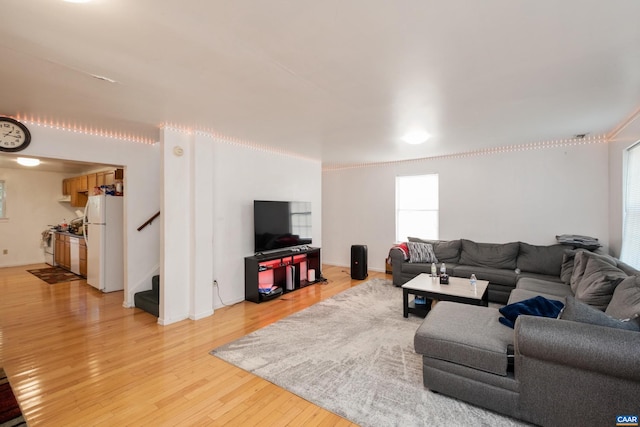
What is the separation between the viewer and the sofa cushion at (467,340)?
1.92m

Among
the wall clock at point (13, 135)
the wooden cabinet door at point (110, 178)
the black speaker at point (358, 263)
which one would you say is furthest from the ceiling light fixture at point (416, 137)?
the wooden cabinet door at point (110, 178)

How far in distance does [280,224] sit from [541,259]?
4.05 m

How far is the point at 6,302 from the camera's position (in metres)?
4.25

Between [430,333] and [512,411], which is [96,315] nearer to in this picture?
[430,333]

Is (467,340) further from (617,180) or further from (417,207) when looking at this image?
(417,207)

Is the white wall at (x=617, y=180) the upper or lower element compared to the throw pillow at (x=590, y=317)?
upper

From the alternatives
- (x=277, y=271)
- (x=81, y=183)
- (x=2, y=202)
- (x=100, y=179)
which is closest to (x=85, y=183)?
(x=81, y=183)

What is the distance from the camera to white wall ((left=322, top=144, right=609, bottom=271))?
4.38 metres

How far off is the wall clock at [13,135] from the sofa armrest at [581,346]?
4.81m

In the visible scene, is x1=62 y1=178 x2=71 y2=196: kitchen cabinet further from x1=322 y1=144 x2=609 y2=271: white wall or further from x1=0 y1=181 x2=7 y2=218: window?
x1=322 y1=144 x2=609 y2=271: white wall

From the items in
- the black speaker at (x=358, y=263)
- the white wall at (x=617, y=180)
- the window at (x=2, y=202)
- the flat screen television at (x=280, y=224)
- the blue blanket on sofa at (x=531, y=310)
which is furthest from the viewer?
the window at (x=2, y=202)

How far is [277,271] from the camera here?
16.1 ft

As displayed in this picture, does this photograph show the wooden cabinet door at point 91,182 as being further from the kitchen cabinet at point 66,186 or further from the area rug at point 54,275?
the area rug at point 54,275

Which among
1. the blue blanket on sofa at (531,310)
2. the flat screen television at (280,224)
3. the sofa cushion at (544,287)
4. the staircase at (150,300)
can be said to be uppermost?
the flat screen television at (280,224)
